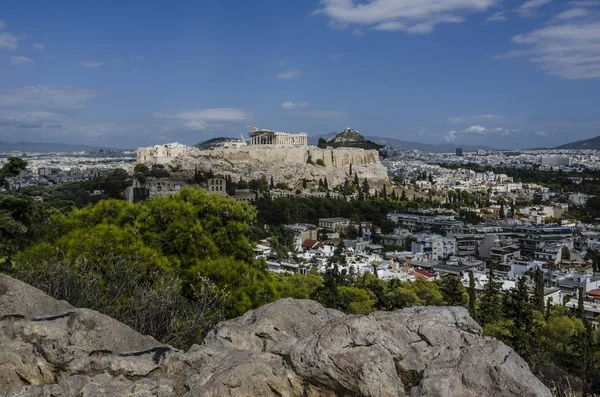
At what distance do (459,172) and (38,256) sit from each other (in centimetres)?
12509

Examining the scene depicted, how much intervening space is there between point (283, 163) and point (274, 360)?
80.0 metres

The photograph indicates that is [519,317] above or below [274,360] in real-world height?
below

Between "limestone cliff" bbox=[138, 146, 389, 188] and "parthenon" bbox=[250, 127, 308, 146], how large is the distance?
6.86 m

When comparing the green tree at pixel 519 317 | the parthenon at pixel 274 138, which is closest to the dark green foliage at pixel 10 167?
the green tree at pixel 519 317

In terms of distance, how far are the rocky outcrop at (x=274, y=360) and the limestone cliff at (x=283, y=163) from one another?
67.2m

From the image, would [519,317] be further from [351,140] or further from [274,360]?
[351,140]

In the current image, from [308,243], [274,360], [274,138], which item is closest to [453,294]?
[274,360]

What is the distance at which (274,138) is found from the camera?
9444 cm

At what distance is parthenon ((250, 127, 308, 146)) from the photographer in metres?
94.2

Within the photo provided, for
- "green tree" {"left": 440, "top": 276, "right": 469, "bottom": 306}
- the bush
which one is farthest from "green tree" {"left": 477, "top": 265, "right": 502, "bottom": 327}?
the bush

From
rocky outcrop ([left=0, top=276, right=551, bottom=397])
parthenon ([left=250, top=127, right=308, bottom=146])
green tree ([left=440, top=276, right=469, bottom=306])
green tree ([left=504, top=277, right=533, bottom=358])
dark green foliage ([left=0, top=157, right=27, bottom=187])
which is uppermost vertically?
parthenon ([left=250, top=127, right=308, bottom=146])

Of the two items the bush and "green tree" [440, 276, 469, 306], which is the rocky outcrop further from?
"green tree" [440, 276, 469, 306]

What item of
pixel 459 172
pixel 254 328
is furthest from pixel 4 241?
pixel 459 172

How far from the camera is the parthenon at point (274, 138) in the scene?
94.2m
